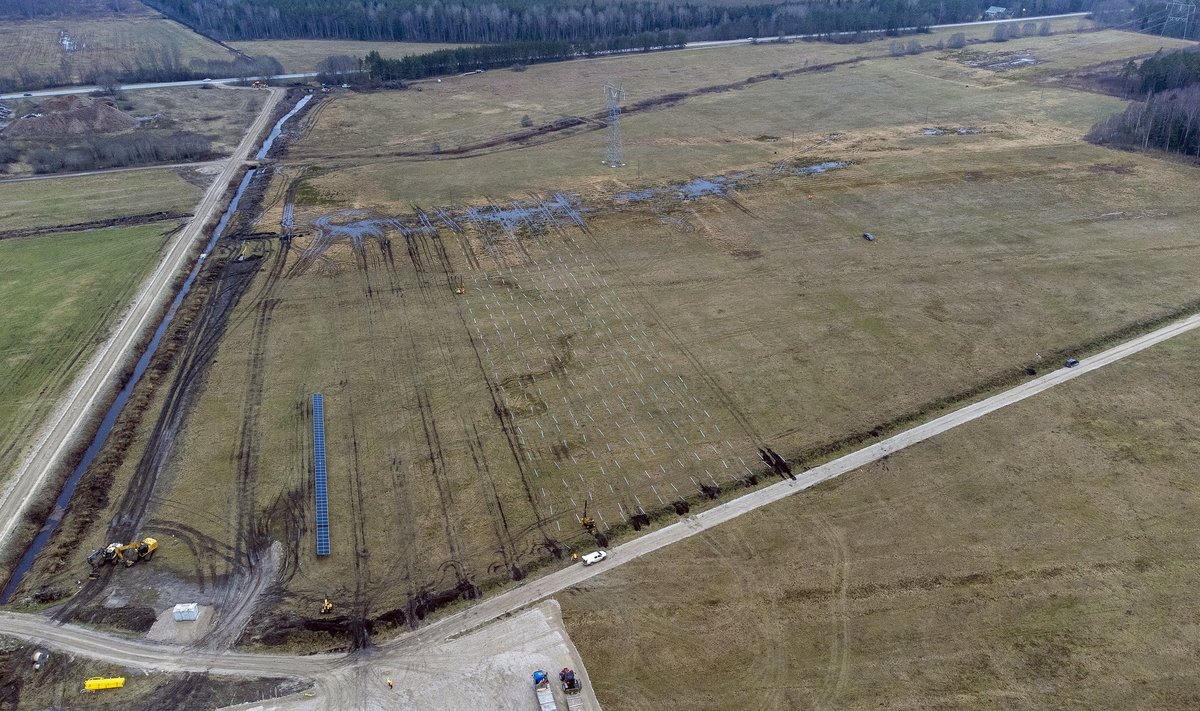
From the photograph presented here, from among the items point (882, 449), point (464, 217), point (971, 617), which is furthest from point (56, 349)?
point (971, 617)

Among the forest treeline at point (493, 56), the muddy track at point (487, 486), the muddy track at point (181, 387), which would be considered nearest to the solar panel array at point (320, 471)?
the muddy track at point (181, 387)

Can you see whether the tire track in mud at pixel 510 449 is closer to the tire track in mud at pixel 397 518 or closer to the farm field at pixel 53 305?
the tire track in mud at pixel 397 518

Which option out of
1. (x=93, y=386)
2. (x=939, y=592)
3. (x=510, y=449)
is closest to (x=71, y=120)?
(x=93, y=386)

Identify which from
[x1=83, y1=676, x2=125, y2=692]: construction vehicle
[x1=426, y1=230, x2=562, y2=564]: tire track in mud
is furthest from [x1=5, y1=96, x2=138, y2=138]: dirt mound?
[x1=83, y1=676, x2=125, y2=692]: construction vehicle

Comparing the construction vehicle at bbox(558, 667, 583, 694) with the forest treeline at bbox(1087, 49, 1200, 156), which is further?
the forest treeline at bbox(1087, 49, 1200, 156)

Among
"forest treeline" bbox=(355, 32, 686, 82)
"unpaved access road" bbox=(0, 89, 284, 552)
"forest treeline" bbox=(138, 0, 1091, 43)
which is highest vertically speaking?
"forest treeline" bbox=(138, 0, 1091, 43)

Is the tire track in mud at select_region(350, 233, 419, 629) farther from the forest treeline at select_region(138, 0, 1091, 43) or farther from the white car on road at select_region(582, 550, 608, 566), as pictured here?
the forest treeline at select_region(138, 0, 1091, 43)

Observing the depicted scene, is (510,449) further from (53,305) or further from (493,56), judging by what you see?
(493,56)
